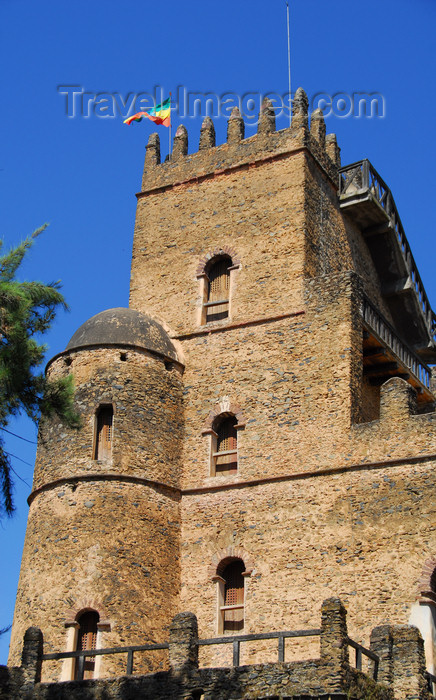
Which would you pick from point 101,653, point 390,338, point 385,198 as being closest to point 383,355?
point 390,338

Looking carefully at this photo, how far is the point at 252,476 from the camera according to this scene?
1007 inches

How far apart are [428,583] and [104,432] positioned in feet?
27.6

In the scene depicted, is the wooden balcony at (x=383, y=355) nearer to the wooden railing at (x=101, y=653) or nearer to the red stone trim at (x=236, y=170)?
the red stone trim at (x=236, y=170)

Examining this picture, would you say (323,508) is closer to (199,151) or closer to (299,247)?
(299,247)

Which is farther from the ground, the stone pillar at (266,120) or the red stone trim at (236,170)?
the stone pillar at (266,120)

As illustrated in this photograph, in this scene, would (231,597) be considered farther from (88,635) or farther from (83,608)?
(83,608)

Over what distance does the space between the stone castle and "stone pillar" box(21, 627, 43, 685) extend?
3 centimetres

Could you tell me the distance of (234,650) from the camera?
66.3 ft

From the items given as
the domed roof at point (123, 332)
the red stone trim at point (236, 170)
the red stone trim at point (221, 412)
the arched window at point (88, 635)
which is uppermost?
the red stone trim at point (236, 170)

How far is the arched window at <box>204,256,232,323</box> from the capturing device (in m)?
28.6

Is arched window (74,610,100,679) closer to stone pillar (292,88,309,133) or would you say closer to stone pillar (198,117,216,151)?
stone pillar (198,117,216,151)

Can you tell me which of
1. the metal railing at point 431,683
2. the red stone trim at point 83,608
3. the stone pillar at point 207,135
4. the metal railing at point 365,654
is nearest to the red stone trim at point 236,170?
the stone pillar at point 207,135

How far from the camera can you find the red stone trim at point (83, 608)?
23.4 meters

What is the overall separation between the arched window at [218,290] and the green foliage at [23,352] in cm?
947
